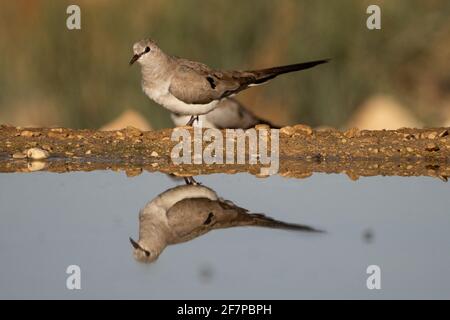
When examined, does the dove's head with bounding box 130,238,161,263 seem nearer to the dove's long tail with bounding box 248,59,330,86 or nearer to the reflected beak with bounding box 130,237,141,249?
the reflected beak with bounding box 130,237,141,249

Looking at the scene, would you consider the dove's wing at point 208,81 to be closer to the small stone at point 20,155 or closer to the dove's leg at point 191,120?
the dove's leg at point 191,120

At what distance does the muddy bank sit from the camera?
7.63 metres

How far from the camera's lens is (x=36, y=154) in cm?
805

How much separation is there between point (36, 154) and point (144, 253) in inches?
108

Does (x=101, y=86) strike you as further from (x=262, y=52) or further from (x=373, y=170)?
(x=373, y=170)

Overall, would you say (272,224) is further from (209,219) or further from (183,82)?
(183,82)

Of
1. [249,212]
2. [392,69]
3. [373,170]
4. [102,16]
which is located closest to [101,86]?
[102,16]

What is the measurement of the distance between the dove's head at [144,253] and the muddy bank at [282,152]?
180 centimetres

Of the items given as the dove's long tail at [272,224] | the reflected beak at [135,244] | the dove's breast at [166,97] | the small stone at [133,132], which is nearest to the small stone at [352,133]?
the dove's breast at [166,97]

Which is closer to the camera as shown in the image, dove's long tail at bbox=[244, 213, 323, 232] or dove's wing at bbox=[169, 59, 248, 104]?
dove's long tail at bbox=[244, 213, 323, 232]

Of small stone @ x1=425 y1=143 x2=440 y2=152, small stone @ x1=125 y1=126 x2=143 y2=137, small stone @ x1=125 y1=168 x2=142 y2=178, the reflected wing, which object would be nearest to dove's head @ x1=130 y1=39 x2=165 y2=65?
small stone @ x1=125 y1=126 x2=143 y2=137

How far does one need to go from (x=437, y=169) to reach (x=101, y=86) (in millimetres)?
3148

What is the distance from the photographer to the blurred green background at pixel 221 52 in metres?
10.0

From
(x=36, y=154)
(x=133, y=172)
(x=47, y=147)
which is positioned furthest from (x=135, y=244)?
(x=47, y=147)
